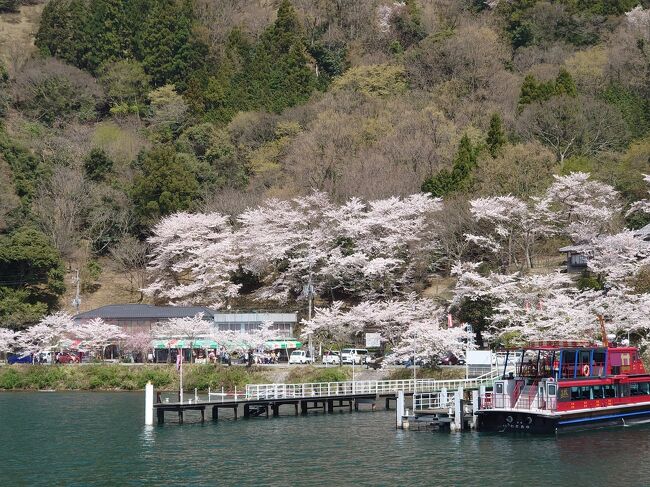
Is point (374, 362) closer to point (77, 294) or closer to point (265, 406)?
point (265, 406)

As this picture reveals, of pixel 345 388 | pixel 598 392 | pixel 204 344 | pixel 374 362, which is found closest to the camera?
pixel 598 392

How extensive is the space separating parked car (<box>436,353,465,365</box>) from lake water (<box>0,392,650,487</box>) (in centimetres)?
1349

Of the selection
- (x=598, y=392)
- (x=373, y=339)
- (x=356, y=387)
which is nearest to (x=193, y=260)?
(x=373, y=339)

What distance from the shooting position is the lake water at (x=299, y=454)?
111ft

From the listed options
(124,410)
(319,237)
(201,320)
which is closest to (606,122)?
(319,237)

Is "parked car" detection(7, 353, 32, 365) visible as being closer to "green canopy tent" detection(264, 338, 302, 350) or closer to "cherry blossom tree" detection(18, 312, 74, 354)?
"cherry blossom tree" detection(18, 312, 74, 354)

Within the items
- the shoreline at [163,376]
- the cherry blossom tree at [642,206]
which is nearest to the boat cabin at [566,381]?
the shoreline at [163,376]

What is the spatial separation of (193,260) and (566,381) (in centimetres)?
4572

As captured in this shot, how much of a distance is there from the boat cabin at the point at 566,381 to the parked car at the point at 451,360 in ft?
55.8

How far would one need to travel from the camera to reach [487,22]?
394 feet

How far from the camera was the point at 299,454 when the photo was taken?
38.6 m

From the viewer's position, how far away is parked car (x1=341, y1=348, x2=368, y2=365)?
65062 millimetres

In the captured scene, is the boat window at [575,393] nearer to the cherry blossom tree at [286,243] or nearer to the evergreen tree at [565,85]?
the cherry blossom tree at [286,243]

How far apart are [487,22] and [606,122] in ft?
124
